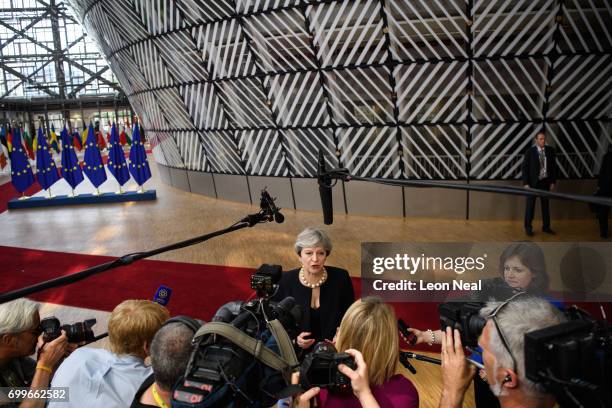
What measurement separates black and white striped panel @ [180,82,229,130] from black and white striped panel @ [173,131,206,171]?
667 mm

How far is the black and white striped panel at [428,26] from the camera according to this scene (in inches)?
386

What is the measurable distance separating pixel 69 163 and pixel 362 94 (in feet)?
31.3

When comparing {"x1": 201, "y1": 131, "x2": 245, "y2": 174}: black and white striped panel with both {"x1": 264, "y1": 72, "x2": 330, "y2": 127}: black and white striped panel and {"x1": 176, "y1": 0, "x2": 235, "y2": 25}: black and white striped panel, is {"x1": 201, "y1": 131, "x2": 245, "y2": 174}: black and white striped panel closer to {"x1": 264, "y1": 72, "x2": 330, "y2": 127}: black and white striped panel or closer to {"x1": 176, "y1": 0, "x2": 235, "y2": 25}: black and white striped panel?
{"x1": 264, "y1": 72, "x2": 330, "y2": 127}: black and white striped panel

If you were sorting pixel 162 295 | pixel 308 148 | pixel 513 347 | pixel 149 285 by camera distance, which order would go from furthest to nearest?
pixel 308 148
pixel 149 285
pixel 162 295
pixel 513 347

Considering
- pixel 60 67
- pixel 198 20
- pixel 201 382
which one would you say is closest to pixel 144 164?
pixel 198 20

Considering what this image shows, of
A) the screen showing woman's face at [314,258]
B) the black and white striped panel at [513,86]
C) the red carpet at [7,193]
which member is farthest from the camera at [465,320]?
the red carpet at [7,193]

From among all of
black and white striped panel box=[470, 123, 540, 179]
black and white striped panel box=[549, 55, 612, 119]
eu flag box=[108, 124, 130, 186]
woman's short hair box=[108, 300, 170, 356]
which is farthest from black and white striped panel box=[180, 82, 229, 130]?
woman's short hair box=[108, 300, 170, 356]

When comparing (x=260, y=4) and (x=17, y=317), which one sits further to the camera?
(x=260, y=4)

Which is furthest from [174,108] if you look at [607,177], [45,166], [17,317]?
[17,317]

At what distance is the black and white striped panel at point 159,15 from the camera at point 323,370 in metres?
12.2

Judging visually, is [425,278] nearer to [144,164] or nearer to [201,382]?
[201,382]

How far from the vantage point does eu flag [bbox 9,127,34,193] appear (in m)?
15.4

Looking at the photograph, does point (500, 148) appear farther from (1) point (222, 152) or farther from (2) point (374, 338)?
(2) point (374, 338)

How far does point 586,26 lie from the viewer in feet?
31.0
